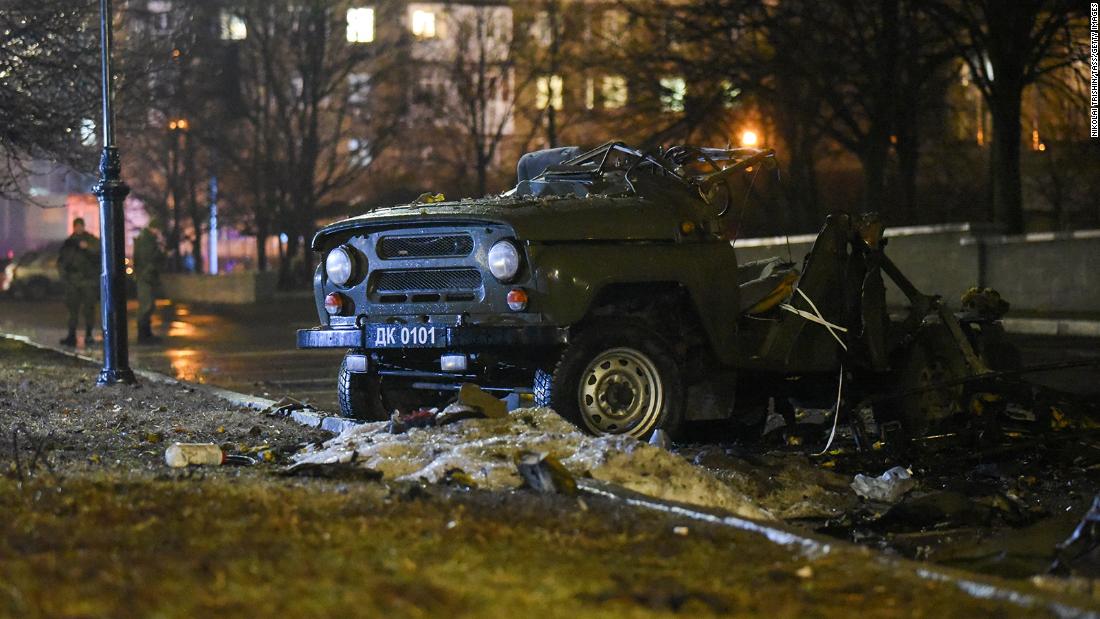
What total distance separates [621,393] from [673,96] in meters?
24.6

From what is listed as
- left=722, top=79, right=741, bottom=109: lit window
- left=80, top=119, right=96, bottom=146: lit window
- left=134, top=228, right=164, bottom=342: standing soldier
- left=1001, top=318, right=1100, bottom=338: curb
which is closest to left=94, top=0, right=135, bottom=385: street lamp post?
left=80, top=119, right=96, bottom=146: lit window

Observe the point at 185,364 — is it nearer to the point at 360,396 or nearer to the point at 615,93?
the point at 360,396

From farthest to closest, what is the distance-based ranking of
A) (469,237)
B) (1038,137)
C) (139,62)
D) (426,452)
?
(1038,137)
(139,62)
(469,237)
(426,452)

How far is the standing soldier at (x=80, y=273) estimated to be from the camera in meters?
21.5

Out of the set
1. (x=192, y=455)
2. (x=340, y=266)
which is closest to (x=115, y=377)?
(x=340, y=266)

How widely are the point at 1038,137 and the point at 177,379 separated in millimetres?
35261

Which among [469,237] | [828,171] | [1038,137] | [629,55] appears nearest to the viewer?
[469,237]

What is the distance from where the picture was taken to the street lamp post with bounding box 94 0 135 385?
541 inches

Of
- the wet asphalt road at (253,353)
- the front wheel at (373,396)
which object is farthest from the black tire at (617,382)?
the wet asphalt road at (253,353)

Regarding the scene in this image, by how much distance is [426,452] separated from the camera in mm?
7418

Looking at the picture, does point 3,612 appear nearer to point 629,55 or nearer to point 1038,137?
point 629,55

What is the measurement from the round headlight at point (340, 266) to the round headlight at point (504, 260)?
3.84ft

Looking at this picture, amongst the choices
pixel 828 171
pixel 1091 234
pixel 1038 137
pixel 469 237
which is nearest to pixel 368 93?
pixel 828 171

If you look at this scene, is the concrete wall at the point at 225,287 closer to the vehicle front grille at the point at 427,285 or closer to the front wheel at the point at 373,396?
the front wheel at the point at 373,396
